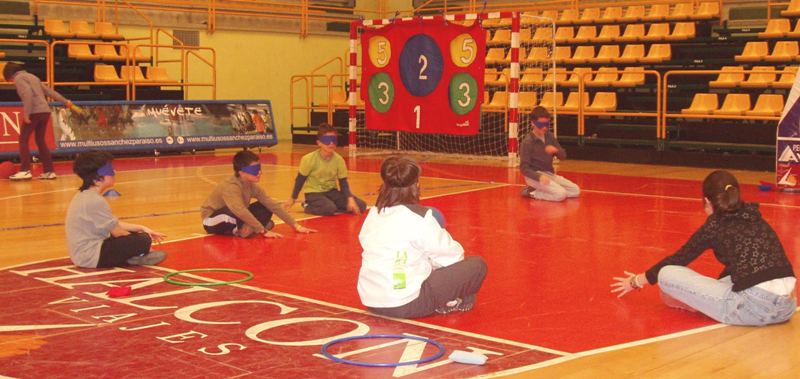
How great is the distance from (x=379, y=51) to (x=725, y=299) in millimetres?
15654

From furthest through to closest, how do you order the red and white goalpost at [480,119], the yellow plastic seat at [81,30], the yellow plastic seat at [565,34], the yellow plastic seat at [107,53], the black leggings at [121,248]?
the yellow plastic seat at [565,34] < the yellow plastic seat at [81,30] < the yellow plastic seat at [107,53] < the red and white goalpost at [480,119] < the black leggings at [121,248]

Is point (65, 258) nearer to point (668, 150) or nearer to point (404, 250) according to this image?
point (404, 250)

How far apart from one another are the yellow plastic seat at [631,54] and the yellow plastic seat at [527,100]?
2046 millimetres

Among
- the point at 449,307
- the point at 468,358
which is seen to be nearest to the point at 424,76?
the point at 449,307

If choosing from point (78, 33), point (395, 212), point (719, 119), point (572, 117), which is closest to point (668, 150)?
point (719, 119)

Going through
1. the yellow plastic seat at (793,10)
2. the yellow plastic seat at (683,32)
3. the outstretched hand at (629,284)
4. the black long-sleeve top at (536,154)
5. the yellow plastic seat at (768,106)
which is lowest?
the outstretched hand at (629,284)

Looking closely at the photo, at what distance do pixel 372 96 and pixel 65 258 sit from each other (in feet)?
43.0

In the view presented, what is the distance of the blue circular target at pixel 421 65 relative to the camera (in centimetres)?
2086

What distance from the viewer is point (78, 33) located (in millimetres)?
23516

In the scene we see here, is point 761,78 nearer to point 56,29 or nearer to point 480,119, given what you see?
point 480,119

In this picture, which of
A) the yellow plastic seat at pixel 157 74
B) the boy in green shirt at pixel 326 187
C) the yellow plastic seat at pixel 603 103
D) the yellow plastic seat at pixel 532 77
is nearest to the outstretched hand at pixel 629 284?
the boy in green shirt at pixel 326 187

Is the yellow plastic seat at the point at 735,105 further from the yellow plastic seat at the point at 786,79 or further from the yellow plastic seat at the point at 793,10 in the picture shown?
the yellow plastic seat at the point at 793,10

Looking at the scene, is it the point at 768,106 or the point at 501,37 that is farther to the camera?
the point at 501,37

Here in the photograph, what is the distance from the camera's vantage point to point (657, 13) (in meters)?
24.5
